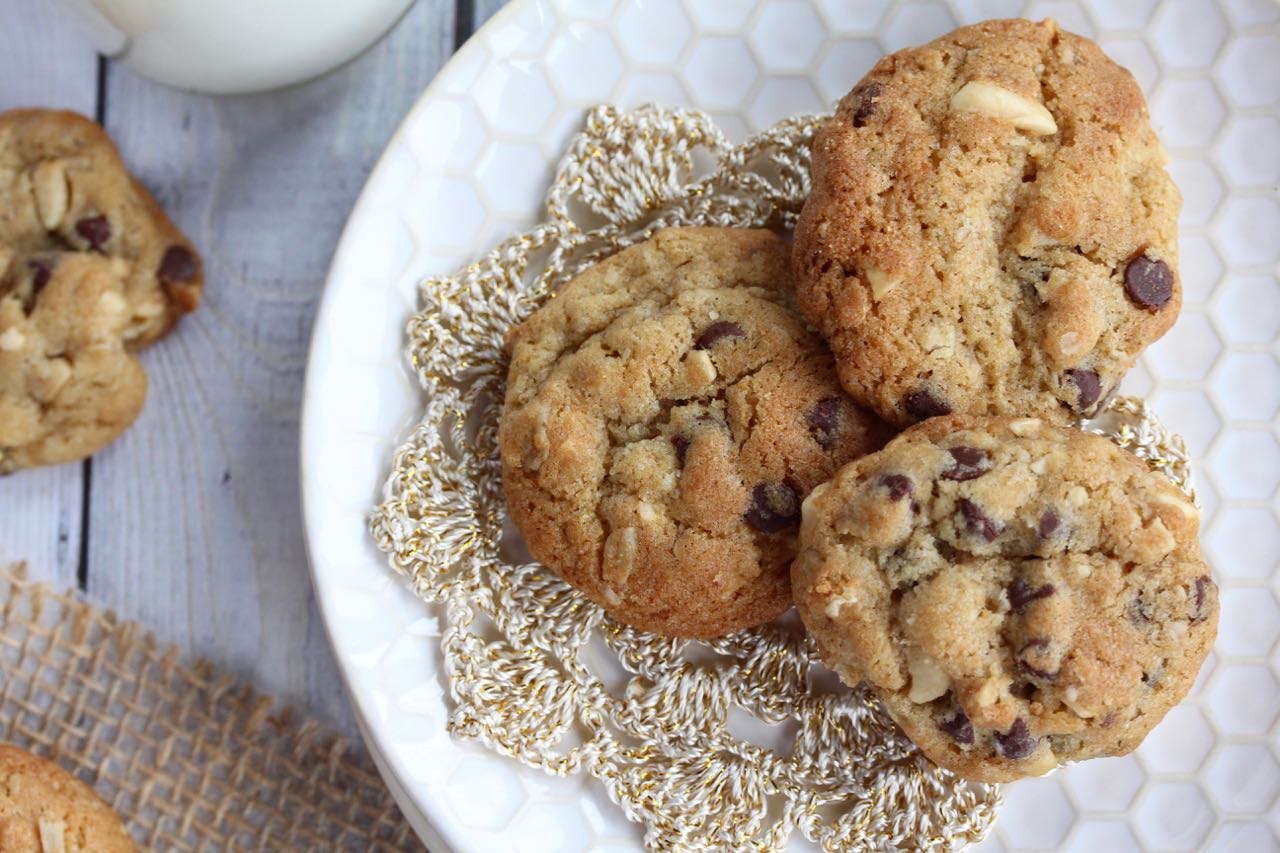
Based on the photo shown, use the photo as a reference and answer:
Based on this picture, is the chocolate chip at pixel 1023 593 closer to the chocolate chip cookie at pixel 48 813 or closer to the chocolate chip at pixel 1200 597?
the chocolate chip at pixel 1200 597

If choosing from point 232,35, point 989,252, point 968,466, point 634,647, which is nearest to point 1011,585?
point 968,466

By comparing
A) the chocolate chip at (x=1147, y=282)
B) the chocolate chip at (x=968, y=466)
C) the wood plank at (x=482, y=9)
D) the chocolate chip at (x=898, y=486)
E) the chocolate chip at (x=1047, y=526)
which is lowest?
the chocolate chip at (x=1047, y=526)

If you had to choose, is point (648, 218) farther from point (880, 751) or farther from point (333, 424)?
point (880, 751)

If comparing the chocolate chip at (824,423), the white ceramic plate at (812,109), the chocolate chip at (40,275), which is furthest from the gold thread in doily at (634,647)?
the chocolate chip at (40,275)

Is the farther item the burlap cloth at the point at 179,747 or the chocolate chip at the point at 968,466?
the burlap cloth at the point at 179,747

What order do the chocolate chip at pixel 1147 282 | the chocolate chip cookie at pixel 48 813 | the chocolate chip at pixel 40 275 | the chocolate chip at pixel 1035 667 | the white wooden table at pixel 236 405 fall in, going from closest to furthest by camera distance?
the chocolate chip at pixel 1035 667
the chocolate chip at pixel 1147 282
the chocolate chip cookie at pixel 48 813
the chocolate chip at pixel 40 275
the white wooden table at pixel 236 405

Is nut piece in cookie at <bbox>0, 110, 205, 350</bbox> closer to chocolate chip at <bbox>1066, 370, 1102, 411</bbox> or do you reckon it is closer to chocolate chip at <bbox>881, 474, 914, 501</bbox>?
chocolate chip at <bbox>881, 474, 914, 501</bbox>

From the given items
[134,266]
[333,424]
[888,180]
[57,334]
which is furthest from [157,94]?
[888,180]
